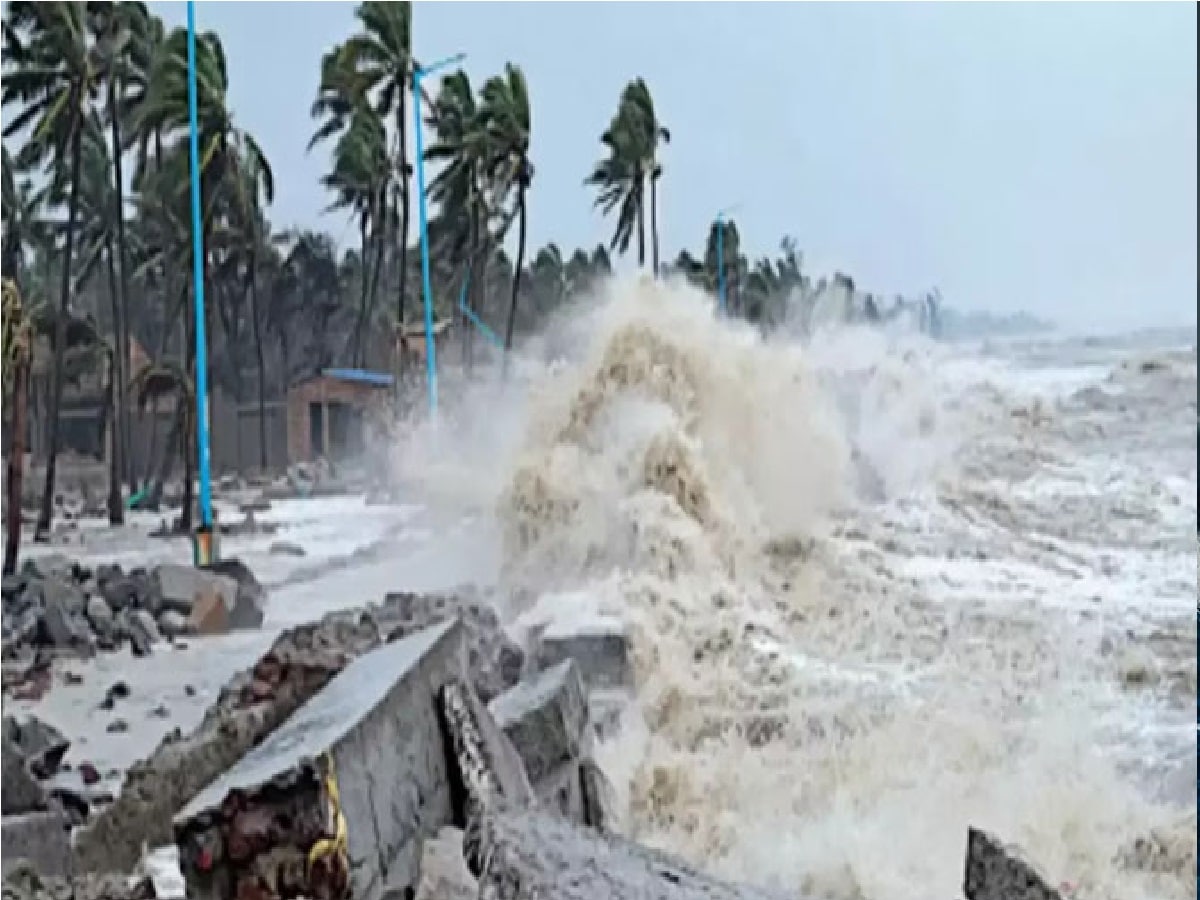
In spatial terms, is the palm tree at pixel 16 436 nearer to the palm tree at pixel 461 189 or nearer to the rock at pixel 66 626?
the rock at pixel 66 626

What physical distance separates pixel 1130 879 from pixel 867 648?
7.03 ft

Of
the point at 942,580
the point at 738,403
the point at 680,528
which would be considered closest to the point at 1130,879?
the point at 942,580

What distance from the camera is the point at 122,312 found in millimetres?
13281

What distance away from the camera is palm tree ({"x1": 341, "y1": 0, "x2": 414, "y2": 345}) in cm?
775

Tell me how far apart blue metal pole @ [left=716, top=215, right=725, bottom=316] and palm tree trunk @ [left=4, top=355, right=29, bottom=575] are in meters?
2.79

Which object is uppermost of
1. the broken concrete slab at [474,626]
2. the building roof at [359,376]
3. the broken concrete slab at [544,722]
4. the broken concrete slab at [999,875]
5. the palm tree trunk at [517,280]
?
the palm tree trunk at [517,280]

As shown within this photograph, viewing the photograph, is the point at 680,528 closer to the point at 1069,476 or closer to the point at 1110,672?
the point at 1069,476

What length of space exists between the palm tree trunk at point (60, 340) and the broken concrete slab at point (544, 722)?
767cm

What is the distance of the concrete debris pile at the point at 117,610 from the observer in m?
5.68

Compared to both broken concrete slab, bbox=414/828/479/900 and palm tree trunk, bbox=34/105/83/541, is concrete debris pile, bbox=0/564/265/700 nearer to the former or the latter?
palm tree trunk, bbox=34/105/83/541

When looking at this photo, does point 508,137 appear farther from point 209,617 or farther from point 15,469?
point 15,469

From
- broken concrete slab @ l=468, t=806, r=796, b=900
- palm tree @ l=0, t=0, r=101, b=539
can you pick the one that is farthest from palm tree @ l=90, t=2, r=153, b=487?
broken concrete slab @ l=468, t=806, r=796, b=900

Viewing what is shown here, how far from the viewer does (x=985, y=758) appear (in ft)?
10.7

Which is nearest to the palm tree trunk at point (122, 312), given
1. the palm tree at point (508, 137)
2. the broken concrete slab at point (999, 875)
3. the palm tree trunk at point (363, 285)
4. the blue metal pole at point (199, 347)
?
the blue metal pole at point (199, 347)
